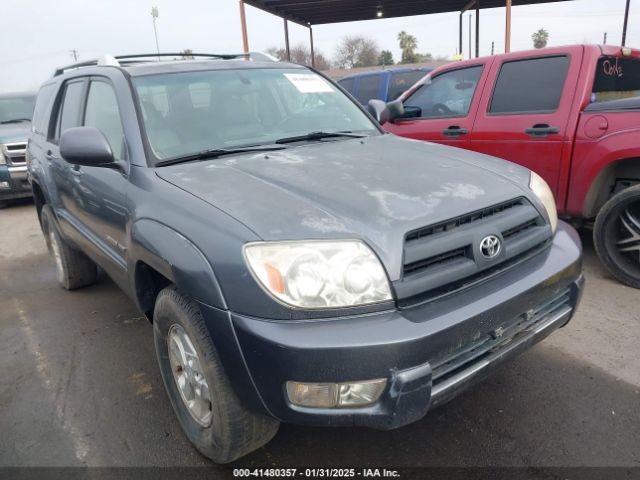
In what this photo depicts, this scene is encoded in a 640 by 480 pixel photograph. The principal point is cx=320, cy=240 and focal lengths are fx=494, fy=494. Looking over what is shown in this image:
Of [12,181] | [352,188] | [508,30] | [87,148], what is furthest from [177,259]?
[508,30]

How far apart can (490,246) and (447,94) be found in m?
3.50

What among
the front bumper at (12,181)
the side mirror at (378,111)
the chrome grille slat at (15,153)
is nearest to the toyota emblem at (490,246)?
the side mirror at (378,111)

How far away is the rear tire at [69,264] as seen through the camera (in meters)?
4.29

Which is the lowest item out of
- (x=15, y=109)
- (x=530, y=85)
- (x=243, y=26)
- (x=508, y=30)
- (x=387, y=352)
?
(x=387, y=352)

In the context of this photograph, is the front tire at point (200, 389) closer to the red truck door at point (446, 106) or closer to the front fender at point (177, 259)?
the front fender at point (177, 259)

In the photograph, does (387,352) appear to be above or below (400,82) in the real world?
below

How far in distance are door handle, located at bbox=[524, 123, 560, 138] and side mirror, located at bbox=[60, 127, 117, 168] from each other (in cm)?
328

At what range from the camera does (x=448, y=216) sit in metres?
1.92

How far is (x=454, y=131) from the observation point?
477 cm

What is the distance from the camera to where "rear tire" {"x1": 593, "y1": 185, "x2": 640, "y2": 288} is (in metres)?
3.68

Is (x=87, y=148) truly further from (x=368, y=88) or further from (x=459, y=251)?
(x=368, y=88)

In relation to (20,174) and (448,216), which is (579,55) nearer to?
(448,216)

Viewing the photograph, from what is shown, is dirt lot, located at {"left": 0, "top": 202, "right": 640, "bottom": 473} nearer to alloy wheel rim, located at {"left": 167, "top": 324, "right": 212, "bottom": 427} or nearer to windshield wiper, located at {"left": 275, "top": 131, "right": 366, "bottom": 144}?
alloy wheel rim, located at {"left": 167, "top": 324, "right": 212, "bottom": 427}

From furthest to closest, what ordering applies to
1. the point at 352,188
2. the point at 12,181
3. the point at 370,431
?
the point at 12,181, the point at 370,431, the point at 352,188
